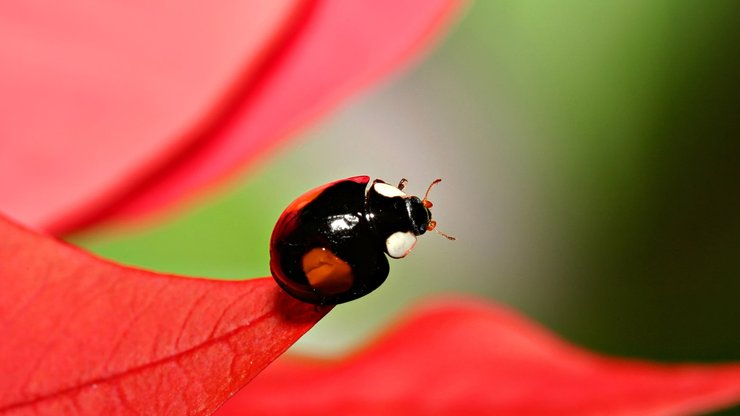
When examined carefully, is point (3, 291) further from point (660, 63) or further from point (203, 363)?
point (660, 63)

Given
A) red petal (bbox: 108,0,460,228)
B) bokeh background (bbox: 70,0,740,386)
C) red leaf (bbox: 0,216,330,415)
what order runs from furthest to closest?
bokeh background (bbox: 70,0,740,386), red petal (bbox: 108,0,460,228), red leaf (bbox: 0,216,330,415)

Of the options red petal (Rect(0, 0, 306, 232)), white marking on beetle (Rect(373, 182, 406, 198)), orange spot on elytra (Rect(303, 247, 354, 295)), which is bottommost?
red petal (Rect(0, 0, 306, 232))

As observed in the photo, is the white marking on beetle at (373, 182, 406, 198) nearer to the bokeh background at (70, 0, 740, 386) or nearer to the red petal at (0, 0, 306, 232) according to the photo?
the red petal at (0, 0, 306, 232)

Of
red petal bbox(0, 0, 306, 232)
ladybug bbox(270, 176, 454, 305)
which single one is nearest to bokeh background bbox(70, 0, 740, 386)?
red petal bbox(0, 0, 306, 232)

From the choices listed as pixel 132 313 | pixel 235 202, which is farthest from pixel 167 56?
pixel 235 202

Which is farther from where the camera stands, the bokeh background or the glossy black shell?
the bokeh background

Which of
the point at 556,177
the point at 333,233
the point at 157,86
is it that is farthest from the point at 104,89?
the point at 556,177

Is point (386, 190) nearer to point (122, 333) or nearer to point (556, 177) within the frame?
point (122, 333)
